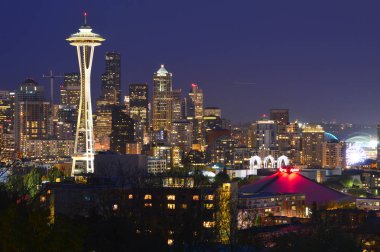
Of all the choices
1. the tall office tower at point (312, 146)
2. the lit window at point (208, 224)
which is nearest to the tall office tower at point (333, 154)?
the tall office tower at point (312, 146)

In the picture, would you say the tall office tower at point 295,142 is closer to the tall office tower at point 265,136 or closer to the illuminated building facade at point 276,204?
the tall office tower at point 265,136

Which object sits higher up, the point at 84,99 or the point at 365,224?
the point at 84,99

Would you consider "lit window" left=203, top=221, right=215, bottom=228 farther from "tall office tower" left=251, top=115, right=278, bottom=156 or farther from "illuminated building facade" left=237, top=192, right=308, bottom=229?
"tall office tower" left=251, top=115, right=278, bottom=156

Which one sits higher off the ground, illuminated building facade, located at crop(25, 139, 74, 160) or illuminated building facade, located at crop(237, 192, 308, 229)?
illuminated building facade, located at crop(25, 139, 74, 160)

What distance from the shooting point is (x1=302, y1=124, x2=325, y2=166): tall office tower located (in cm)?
10738

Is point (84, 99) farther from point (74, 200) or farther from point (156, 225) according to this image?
point (156, 225)

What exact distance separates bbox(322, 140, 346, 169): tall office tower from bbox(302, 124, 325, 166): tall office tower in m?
0.63

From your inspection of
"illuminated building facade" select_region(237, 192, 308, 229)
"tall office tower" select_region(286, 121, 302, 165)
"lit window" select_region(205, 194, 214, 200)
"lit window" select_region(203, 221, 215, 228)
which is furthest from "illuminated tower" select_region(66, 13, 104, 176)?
"tall office tower" select_region(286, 121, 302, 165)

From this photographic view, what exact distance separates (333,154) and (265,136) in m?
8.11

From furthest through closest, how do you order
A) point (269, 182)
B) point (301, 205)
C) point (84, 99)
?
point (84, 99), point (269, 182), point (301, 205)

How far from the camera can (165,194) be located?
31.3m

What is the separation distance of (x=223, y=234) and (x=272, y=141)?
77053 millimetres

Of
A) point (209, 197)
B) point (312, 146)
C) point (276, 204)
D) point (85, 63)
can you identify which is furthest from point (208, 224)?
point (312, 146)

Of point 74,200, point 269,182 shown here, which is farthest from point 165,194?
point 269,182
